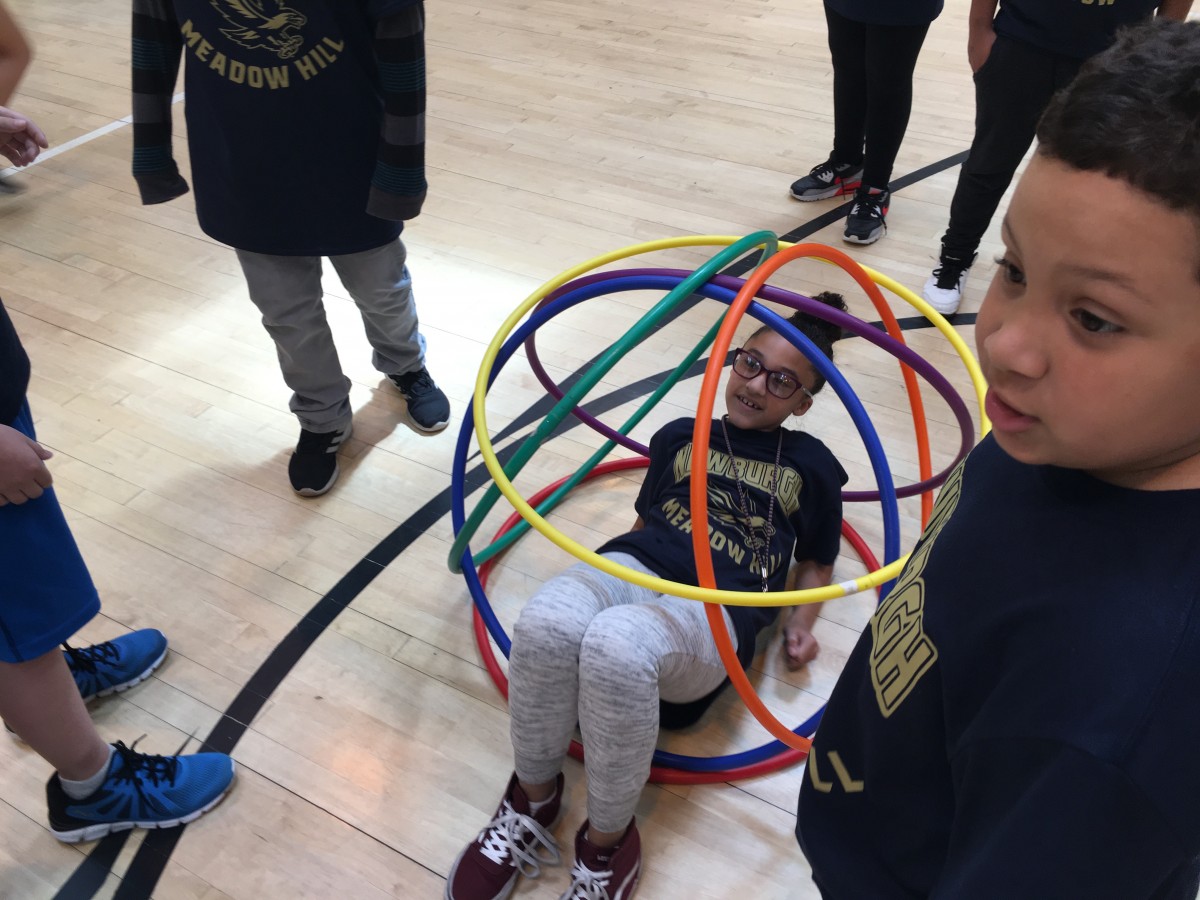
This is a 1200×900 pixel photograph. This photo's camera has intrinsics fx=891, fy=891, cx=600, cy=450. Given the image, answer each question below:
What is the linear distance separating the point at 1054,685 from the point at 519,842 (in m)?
0.94

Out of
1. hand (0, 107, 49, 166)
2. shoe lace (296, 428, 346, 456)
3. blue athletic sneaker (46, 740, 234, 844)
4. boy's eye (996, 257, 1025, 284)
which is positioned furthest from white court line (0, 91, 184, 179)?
boy's eye (996, 257, 1025, 284)

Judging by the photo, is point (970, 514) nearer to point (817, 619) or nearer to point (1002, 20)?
point (817, 619)

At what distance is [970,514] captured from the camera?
0.60 m

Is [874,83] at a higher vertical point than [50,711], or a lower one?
higher

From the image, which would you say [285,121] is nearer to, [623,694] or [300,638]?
[300,638]

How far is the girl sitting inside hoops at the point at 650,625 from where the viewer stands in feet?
3.82

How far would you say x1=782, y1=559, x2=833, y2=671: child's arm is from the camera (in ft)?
4.91

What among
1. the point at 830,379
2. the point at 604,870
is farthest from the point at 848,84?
the point at 604,870

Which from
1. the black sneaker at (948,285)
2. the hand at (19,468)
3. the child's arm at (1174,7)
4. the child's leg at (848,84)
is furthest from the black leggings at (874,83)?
the hand at (19,468)

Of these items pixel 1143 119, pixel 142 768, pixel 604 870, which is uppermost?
pixel 1143 119

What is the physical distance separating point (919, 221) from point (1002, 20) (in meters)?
0.82

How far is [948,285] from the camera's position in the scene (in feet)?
7.59

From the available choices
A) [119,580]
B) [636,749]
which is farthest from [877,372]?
[119,580]

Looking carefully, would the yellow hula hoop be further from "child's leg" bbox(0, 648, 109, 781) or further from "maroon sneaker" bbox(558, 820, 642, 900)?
"child's leg" bbox(0, 648, 109, 781)
